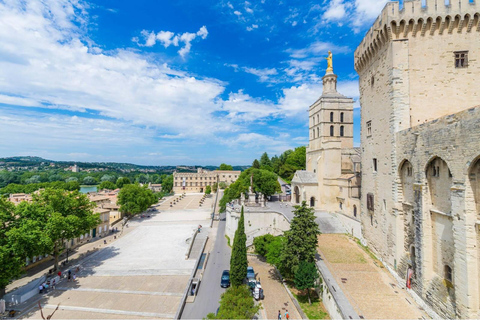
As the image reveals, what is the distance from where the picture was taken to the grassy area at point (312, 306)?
15.6m

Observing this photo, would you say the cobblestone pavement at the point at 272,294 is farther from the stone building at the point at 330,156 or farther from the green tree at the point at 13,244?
the green tree at the point at 13,244

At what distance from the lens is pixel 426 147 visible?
13648 millimetres

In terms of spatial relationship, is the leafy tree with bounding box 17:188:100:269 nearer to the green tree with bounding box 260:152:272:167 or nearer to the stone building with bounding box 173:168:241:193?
the green tree with bounding box 260:152:272:167

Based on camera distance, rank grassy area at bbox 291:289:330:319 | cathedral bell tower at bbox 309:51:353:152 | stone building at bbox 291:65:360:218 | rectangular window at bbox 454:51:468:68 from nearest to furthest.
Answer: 1. grassy area at bbox 291:289:330:319
2. rectangular window at bbox 454:51:468:68
3. stone building at bbox 291:65:360:218
4. cathedral bell tower at bbox 309:51:353:152

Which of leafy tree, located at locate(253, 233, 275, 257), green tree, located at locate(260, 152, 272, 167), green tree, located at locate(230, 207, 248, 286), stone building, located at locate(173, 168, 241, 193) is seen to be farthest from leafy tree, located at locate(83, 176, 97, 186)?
green tree, located at locate(230, 207, 248, 286)

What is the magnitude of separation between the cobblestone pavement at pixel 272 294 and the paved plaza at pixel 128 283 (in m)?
6.63

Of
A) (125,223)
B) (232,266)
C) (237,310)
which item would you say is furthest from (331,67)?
(125,223)

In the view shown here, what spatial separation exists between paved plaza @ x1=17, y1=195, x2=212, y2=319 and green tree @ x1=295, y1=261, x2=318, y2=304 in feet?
29.7

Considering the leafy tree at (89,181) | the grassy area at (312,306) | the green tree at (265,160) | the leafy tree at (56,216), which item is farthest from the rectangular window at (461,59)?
the leafy tree at (89,181)

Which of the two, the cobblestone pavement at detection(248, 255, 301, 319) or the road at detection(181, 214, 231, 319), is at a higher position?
the cobblestone pavement at detection(248, 255, 301, 319)

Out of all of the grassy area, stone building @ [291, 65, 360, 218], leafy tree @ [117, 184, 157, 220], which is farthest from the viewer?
leafy tree @ [117, 184, 157, 220]

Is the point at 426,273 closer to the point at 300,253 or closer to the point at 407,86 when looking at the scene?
the point at 300,253

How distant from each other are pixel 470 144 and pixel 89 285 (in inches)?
1090

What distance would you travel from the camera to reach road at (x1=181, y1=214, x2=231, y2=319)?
17.2 meters
